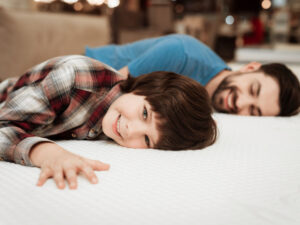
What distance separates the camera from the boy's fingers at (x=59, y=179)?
47 centimetres

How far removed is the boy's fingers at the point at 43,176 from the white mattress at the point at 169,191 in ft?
0.03

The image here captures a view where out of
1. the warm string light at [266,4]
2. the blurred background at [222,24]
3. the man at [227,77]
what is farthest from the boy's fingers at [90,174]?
the warm string light at [266,4]

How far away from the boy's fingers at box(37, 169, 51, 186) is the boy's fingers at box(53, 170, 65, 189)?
14mm

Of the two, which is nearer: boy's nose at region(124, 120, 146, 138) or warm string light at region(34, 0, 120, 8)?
boy's nose at region(124, 120, 146, 138)

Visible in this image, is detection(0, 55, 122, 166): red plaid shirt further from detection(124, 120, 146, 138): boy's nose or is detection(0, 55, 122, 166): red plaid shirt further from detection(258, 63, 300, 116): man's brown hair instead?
detection(258, 63, 300, 116): man's brown hair

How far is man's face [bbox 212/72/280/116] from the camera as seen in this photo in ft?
3.50

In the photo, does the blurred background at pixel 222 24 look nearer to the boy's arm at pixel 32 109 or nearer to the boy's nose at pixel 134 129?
the boy's arm at pixel 32 109

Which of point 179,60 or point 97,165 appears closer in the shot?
point 97,165

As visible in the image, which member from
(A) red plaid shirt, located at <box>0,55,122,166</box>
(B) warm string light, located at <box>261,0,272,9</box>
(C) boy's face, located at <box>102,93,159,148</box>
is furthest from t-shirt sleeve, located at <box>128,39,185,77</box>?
(B) warm string light, located at <box>261,0,272,9</box>

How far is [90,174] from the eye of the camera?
501 millimetres

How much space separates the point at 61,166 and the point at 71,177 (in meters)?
0.04

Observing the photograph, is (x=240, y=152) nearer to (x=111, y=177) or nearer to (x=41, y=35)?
(x=111, y=177)

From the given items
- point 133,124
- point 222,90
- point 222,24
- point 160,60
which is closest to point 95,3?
point 222,24

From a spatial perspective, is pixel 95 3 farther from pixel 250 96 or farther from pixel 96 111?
pixel 96 111
